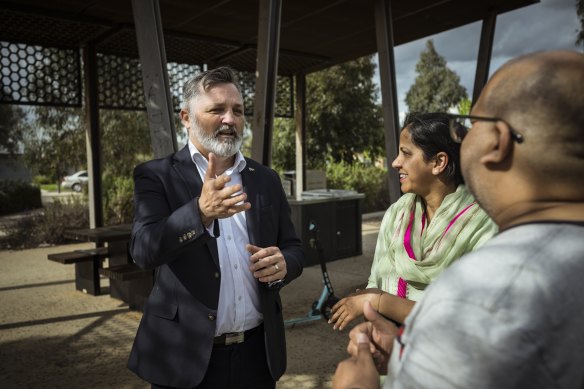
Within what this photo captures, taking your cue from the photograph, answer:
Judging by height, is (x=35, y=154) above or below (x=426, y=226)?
above

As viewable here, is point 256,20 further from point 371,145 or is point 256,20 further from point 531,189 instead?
point 371,145

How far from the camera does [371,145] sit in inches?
945

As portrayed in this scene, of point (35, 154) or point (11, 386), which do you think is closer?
point (11, 386)

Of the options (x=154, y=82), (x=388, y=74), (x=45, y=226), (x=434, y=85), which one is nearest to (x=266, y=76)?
(x=154, y=82)

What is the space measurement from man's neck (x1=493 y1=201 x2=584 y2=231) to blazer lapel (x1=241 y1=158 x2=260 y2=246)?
4.44 ft

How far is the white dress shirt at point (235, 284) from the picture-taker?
1.94 m

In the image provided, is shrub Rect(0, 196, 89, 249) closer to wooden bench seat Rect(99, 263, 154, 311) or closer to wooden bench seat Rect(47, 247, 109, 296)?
wooden bench seat Rect(47, 247, 109, 296)

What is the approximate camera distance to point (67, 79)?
27.9 ft

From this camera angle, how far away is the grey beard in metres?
2.08

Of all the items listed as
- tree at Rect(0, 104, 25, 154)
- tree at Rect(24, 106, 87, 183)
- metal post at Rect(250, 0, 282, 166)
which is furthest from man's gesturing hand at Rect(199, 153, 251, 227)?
tree at Rect(0, 104, 25, 154)

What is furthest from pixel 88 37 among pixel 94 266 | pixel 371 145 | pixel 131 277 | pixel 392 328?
pixel 371 145

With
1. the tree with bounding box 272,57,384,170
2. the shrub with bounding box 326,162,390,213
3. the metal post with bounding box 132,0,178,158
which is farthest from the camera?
the tree with bounding box 272,57,384,170

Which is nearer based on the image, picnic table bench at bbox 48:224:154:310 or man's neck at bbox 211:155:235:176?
man's neck at bbox 211:155:235:176

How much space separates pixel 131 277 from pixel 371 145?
20038 millimetres
